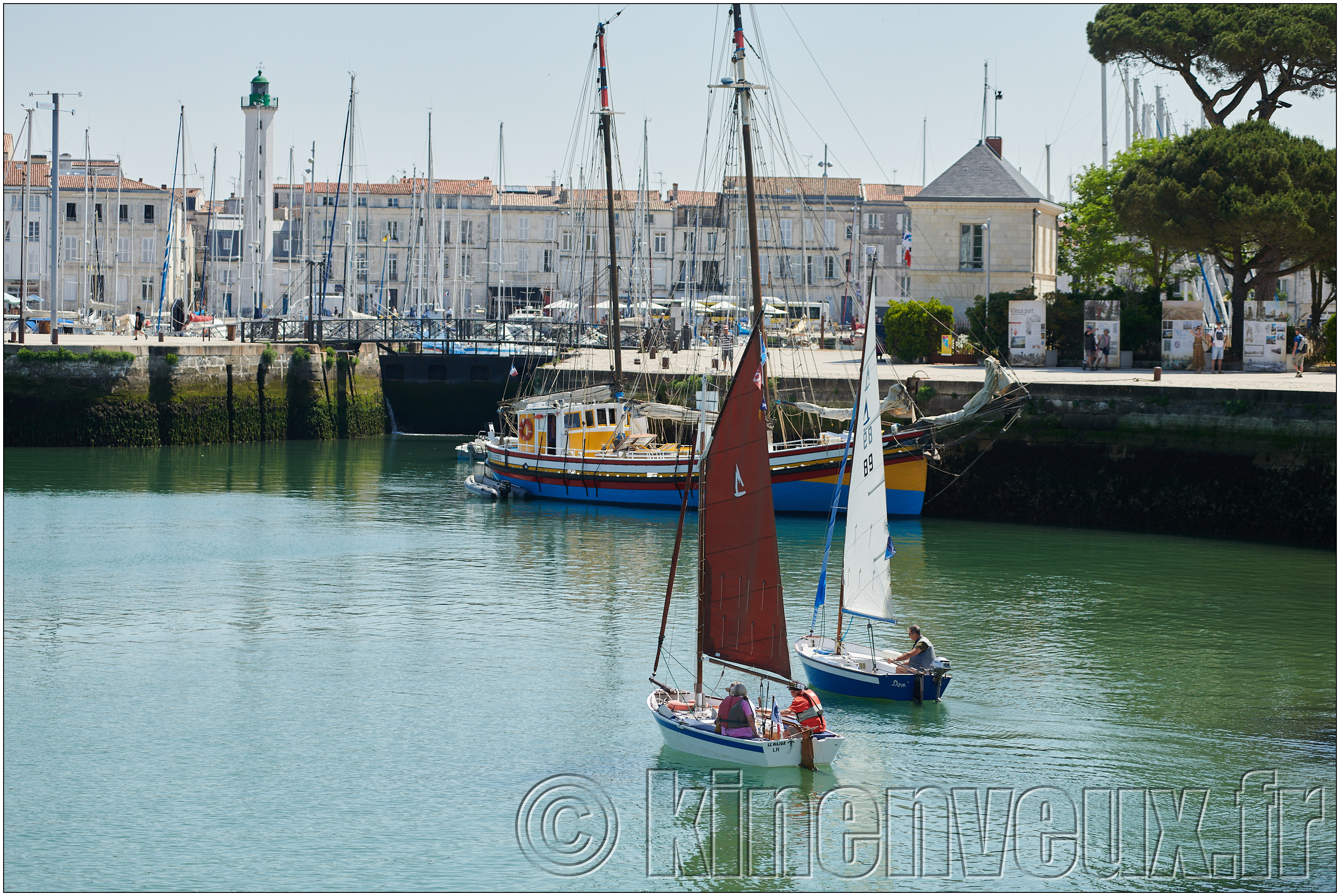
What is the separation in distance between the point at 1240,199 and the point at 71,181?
255 ft

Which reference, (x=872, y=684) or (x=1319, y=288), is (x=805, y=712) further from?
(x=1319, y=288)

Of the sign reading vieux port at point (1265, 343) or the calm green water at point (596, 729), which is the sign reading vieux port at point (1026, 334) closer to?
the sign reading vieux port at point (1265, 343)

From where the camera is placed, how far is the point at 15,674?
21391mm

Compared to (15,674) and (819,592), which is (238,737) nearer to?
(15,674)

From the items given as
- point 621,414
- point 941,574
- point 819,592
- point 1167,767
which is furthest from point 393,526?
point 1167,767

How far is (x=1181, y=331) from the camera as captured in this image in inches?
1654

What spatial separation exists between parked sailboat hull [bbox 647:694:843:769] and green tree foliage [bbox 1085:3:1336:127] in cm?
3441

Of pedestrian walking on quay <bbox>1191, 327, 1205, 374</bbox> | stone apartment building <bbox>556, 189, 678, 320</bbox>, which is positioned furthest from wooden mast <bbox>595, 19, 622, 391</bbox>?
stone apartment building <bbox>556, 189, 678, 320</bbox>

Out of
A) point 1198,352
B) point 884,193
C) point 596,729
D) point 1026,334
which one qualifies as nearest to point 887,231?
point 884,193

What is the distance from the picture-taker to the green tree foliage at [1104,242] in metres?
50.4

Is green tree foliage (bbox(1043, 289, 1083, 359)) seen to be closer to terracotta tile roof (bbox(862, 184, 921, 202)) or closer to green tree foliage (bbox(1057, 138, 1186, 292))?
green tree foliage (bbox(1057, 138, 1186, 292))

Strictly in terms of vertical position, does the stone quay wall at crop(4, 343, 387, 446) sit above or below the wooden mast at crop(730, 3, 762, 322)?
below

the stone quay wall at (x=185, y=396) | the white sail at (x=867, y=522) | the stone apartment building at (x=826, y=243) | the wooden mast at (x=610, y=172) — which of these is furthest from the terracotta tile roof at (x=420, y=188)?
the white sail at (x=867, y=522)

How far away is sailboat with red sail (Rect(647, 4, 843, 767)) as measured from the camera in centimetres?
1631
